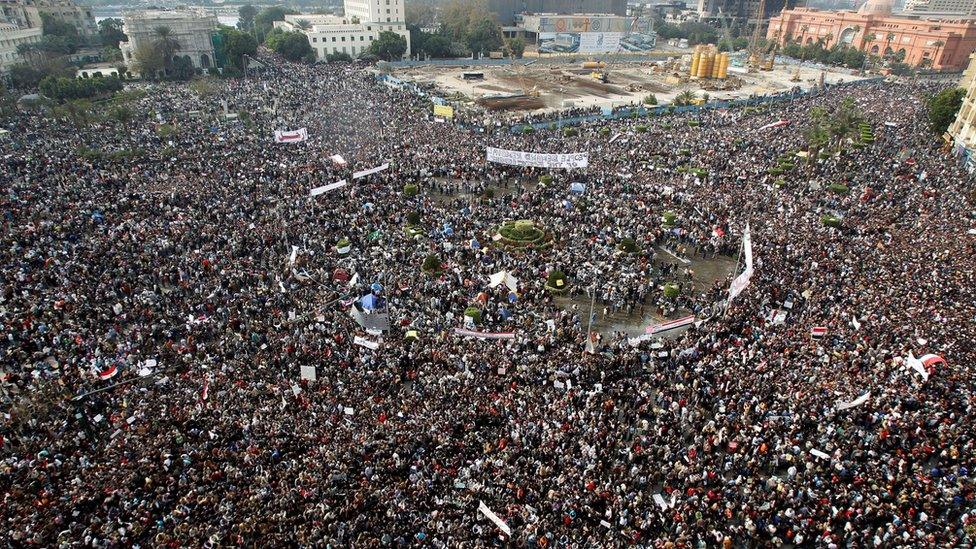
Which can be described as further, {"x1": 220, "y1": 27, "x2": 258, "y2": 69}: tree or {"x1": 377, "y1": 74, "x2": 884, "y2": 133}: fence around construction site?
{"x1": 220, "y1": 27, "x2": 258, "y2": 69}: tree

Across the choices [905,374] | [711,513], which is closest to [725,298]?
[905,374]

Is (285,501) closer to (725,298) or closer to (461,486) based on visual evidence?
(461,486)

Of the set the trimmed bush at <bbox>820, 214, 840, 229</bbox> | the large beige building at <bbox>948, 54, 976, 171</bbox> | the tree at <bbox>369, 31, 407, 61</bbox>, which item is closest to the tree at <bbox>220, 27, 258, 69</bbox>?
the tree at <bbox>369, 31, 407, 61</bbox>

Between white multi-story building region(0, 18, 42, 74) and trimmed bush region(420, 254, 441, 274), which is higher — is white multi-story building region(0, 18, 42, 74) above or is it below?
above

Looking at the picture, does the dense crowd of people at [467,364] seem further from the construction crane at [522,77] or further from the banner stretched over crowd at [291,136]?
the construction crane at [522,77]

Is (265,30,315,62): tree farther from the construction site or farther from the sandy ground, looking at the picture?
the construction site

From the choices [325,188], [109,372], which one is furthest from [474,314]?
[325,188]

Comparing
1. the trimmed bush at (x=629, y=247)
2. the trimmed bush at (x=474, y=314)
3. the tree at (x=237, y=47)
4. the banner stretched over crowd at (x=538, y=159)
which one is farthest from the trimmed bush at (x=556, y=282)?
the tree at (x=237, y=47)
